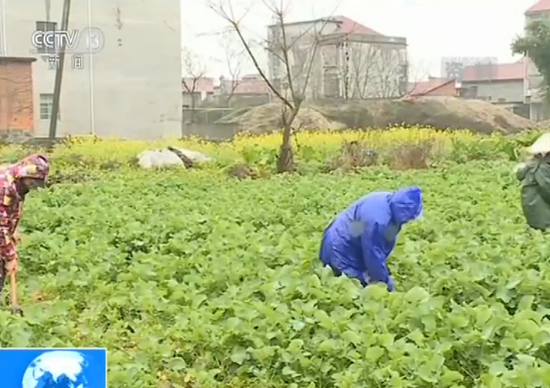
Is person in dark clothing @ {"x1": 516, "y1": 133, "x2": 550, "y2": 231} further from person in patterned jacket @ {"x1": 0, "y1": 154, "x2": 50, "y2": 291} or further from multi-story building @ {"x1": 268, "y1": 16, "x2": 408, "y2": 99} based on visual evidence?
multi-story building @ {"x1": 268, "y1": 16, "x2": 408, "y2": 99}

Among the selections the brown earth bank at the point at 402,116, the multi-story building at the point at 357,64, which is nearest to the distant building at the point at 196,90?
the brown earth bank at the point at 402,116

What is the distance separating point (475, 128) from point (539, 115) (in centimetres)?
428

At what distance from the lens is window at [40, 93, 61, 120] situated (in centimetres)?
1916

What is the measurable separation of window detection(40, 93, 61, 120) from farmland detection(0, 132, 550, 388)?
1034 centimetres

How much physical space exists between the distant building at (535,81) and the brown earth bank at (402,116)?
101 inches

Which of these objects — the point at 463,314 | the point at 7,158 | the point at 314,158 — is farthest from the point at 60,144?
the point at 463,314

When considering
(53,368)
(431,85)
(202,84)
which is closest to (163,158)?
(202,84)

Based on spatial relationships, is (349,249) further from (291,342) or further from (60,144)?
(60,144)

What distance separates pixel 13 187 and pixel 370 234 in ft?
6.39

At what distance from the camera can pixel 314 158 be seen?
1639cm

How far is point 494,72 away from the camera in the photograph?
30172 mm

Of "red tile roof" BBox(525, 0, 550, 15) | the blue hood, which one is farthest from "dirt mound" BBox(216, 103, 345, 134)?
the blue hood

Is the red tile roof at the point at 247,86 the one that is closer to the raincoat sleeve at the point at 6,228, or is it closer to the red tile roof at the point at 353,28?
the red tile roof at the point at 353,28

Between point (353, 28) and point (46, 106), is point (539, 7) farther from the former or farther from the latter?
point (46, 106)
